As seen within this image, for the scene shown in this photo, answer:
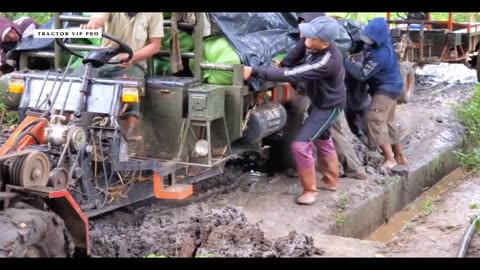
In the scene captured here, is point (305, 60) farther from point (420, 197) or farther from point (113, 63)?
point (420, 197)

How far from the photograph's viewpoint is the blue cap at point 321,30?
750 centimetres

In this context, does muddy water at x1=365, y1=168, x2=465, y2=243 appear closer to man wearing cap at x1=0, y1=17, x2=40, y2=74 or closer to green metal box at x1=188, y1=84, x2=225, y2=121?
green metal box at x1=188, y1=84, x2=225, y2=121

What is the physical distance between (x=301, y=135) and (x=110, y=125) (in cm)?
220

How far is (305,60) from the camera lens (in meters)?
7.93

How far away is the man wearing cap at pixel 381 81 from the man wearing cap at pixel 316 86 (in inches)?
48.3

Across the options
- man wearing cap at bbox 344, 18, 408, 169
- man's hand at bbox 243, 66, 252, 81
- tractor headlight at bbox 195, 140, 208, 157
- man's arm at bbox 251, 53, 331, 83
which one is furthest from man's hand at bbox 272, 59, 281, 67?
tractor headlight at bbox 195, 140, 208, 157

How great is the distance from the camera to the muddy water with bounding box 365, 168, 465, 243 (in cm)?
Result: 849

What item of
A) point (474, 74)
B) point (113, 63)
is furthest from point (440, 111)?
point (113, 63)

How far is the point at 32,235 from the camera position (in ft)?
16.9

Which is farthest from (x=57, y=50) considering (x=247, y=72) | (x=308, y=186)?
(x=308, y=186)

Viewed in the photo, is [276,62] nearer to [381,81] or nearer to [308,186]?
[308,186]

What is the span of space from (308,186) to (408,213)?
1.87 meters

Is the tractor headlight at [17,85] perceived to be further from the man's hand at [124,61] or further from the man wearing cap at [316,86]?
the man wearing cap at [316,86]

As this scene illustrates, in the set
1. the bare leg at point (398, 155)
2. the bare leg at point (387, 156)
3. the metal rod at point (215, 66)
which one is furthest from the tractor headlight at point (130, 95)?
the bare leg at point (398, 155)
